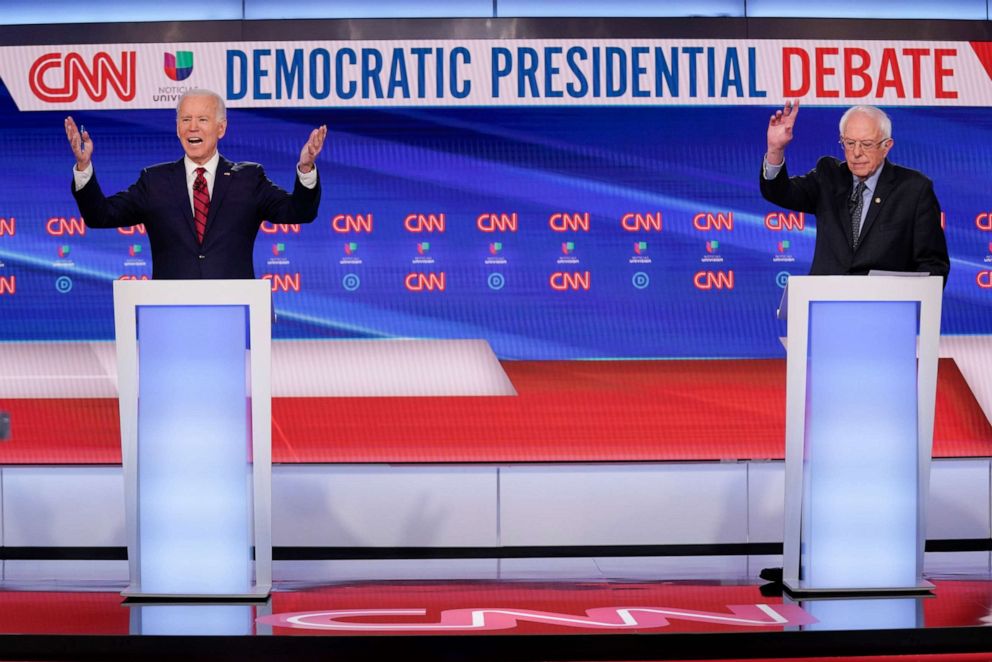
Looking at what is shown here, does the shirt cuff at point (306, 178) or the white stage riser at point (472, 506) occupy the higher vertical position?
the shirt cuff at point (306, 178)

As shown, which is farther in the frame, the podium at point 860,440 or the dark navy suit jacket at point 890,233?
the dark navy suit jacket at point 890,233

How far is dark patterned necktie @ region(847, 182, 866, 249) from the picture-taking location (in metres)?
3.00

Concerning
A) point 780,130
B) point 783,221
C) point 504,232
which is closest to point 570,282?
point 504,232

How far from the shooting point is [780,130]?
10.00ft

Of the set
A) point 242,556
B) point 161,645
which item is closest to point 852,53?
point 242,556

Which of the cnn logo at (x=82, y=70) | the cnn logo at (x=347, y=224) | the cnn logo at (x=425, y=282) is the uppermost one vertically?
the cnn logo at (x=82, y=70)

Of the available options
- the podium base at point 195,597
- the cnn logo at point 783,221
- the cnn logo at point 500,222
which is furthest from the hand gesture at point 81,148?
the cnn logo at point 783,221

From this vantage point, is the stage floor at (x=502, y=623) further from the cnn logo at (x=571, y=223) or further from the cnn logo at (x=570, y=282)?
the cnn logo at (x=571, y=223)

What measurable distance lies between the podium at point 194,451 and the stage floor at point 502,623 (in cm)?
12

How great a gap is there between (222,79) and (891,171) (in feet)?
→ 9.36

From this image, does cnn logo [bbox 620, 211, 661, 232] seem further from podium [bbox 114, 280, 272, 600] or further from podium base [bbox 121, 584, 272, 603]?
podium base [bbox 121, 584, 272, 603]

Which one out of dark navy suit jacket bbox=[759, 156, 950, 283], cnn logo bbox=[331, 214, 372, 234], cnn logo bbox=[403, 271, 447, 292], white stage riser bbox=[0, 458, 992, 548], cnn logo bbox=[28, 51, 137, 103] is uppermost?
cnn logo bbox=[28, 51, 137, 103]

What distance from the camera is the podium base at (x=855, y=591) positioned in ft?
9.03

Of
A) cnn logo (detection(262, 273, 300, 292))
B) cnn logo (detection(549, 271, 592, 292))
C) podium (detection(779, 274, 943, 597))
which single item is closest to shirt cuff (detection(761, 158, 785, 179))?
podium (detection(779, 274, 943, 597))
